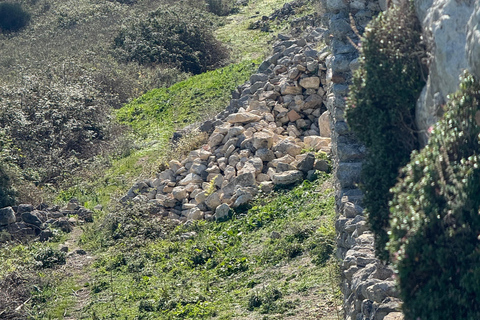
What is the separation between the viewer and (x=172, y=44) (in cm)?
2716

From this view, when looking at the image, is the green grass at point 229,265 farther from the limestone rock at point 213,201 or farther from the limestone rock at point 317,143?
the limestone rock at point 317,143

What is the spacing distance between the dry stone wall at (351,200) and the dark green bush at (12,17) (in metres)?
28.7

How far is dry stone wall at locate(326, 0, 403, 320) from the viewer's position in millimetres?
6418

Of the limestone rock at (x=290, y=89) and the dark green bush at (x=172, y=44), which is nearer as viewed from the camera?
the limestone rock at (x=290, y=89)

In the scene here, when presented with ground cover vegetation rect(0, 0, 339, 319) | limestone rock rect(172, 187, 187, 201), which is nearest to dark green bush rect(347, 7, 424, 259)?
ground cover vegetation rect(0, 0, 339, 319)

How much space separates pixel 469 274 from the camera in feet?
15.4

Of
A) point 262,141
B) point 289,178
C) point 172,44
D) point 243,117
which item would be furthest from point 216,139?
point 172,44

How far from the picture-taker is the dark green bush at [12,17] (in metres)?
35.5

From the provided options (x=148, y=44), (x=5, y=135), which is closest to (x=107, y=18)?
(x=148, y=44)

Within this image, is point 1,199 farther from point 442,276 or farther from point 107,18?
point 107,18

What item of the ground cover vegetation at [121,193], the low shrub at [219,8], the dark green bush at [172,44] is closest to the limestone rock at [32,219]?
the ground cover vegetation at [121,193]

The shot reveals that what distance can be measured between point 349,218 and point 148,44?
20.1m

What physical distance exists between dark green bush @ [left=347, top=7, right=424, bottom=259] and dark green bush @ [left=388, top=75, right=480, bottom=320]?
1.03 meters

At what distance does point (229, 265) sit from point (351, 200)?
3.23m
